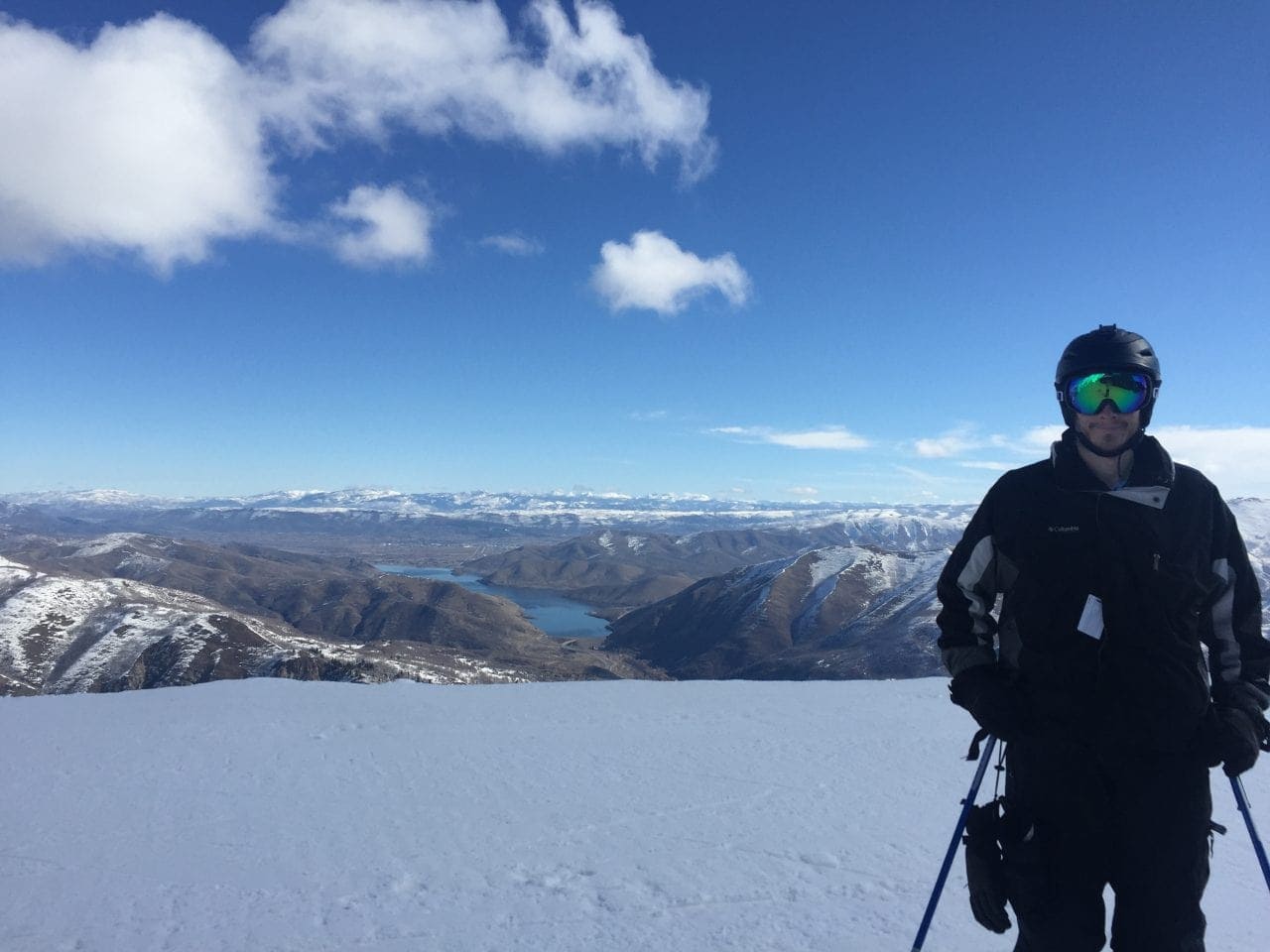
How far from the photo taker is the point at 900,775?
7719 mm

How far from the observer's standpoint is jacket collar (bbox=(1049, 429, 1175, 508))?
3348mm

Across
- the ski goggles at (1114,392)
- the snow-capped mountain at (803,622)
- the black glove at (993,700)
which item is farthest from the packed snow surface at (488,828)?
the snow-capped mountain at (803,622)

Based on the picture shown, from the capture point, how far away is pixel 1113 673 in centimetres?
314

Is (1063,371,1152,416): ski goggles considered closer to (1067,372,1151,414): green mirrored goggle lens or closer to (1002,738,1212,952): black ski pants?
(1067,372,1151,414): green mirrored goggle lens

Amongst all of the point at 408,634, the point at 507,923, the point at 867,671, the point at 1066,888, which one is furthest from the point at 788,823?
the point at 408,634

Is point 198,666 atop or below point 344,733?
below

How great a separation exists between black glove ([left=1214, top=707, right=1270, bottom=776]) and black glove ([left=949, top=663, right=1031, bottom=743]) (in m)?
0.82

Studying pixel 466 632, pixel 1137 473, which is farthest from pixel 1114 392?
pixel 466 632

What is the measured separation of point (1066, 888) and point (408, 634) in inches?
7017

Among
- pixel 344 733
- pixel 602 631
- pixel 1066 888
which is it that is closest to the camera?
pixel 1066 888

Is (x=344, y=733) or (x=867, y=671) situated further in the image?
(x=867, y=671)

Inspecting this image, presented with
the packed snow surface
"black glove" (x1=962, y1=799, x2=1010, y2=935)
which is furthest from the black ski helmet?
the packed snow surface

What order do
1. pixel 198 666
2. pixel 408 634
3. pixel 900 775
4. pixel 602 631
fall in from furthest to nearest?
pixel 602 631 → pixel 408 634 → pixel 198 666 → pixel 900 775

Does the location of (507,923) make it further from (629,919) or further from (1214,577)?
(1214,577)
